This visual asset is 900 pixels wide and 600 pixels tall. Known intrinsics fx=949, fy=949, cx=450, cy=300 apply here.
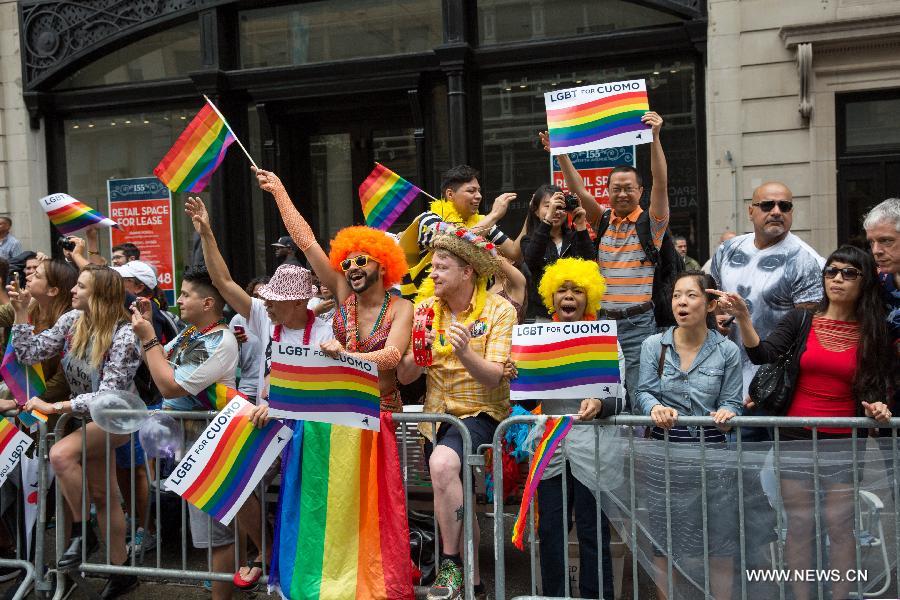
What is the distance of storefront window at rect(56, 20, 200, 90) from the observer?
11453 mm

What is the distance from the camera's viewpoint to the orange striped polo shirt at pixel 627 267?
5.84m

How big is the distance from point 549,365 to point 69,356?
10.6 ft

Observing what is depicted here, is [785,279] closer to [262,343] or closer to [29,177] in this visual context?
[262,343]

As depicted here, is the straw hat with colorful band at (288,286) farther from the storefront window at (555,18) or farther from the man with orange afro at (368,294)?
the storefront window at (555,18)

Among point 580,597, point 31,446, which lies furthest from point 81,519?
point 580,597

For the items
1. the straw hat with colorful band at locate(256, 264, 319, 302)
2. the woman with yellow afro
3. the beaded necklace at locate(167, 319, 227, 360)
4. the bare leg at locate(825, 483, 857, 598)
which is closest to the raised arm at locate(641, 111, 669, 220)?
the woman with yellow afro

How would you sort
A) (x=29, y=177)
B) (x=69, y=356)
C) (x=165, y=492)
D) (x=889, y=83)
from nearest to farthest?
(x=69, y=356) → (x=165, y=492) → (x=889, y=83) → (x=29, y=177)

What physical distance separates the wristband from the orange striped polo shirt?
141 centimetres

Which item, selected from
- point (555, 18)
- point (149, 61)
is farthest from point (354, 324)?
point (149, 61)

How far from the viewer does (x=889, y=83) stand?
9055 mm

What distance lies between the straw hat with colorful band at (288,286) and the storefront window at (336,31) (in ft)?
18.7

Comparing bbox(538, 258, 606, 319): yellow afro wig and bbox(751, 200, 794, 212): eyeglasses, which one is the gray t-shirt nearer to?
bbox(751, 200, 794, 212): eyeglasses

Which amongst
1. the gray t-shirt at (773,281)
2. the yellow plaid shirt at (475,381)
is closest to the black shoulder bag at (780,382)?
the gray t-shirt at (773,281)

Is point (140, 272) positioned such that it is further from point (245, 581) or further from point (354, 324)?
point (245, 581)
